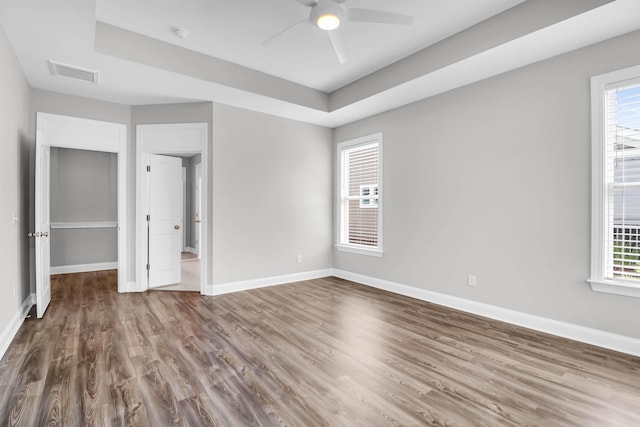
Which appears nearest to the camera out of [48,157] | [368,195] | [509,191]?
[509,191]

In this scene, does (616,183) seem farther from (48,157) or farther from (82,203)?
Answer: (82,203)

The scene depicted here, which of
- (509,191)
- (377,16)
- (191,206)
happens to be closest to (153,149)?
(377,16)

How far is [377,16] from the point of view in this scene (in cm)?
252

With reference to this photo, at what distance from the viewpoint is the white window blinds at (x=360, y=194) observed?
16.7ft

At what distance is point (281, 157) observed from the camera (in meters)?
5.16

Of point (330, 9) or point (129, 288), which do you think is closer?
point (330, 9)

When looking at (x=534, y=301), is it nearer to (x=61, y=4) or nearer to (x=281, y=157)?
(x=281, y=157)

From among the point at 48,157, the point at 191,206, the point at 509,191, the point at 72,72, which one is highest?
the point at 72,72

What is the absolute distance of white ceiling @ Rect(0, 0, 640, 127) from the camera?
2.62 m

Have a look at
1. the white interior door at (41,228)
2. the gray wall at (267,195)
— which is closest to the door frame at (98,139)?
the white interior door at (41,228)

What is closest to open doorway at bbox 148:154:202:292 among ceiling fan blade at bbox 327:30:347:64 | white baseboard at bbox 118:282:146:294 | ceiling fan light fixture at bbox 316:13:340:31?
A: white baseboard at bbox 118:282:146:294

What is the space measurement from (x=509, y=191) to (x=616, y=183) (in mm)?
848

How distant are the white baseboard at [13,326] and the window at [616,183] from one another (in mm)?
5041

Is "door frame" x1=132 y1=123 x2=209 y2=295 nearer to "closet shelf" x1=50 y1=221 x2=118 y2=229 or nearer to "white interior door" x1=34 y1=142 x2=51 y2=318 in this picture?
"white interior door" x1=34 y1=142 x2=51 y2=318
